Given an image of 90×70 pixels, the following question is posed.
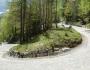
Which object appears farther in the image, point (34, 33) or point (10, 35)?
point (10, 35)

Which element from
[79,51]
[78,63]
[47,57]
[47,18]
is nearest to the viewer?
[78,63]

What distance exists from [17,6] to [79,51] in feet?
96.1

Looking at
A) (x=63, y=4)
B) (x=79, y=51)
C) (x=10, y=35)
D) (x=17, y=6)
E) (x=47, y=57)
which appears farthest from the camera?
(x=63, y=4)

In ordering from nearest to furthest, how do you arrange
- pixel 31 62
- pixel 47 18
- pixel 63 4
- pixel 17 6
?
pixel 31 62 < pixel 17 6 < pixel 47 18 < pixel 63 4

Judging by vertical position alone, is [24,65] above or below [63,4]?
below

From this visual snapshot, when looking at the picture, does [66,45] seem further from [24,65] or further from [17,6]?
[17,6]

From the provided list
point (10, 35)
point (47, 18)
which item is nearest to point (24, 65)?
point (47, 18)

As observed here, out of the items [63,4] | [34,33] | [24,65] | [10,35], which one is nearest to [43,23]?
[34,33]

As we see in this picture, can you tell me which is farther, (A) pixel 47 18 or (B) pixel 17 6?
(A) pixel 47 18

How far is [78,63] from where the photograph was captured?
26.9 meters

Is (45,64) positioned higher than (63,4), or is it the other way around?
(63,4)

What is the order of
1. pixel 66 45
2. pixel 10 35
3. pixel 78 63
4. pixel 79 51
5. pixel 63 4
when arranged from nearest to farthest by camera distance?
1. pixel 78 63
2. pixel 79 51
3. pixel 66 45
4. pixel 10 35
5. pixel 63 4

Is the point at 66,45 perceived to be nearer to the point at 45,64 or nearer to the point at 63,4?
the point at 45,64

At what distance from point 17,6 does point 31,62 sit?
3314 centimetres
